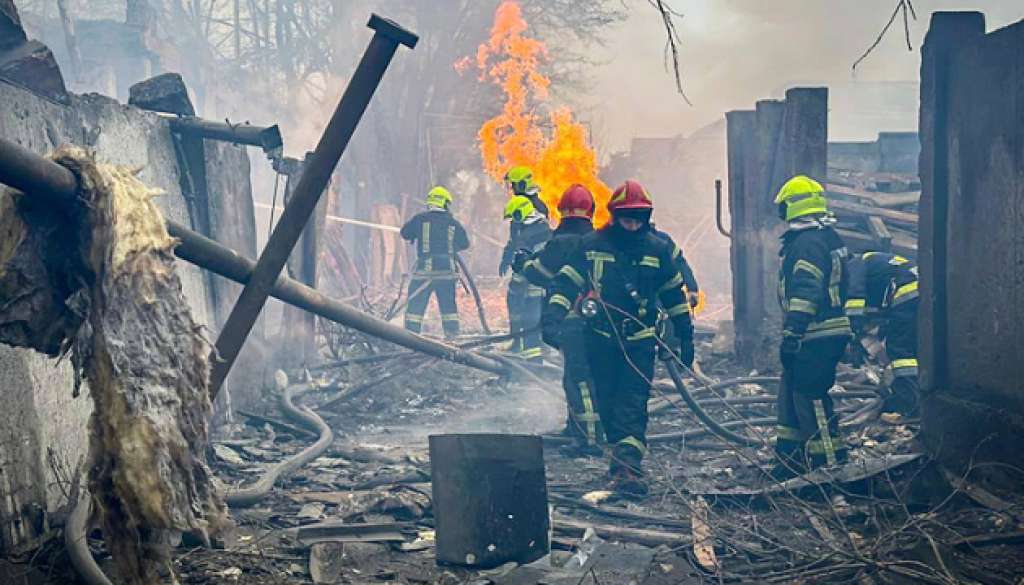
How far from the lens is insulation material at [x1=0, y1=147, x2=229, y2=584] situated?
102 inches

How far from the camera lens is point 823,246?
6.78 m

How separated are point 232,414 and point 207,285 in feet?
3.93

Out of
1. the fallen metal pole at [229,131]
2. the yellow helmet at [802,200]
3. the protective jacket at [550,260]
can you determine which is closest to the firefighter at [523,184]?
the protective jacket at [550,260]

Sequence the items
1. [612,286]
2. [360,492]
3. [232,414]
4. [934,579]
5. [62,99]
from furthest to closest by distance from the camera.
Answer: [232,414] → [612,286] → [360,492] → [62,99] → [934,579]

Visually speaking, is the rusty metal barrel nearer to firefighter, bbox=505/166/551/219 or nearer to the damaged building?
the damaged building

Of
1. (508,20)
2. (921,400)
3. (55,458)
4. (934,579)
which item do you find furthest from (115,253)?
(508,20)

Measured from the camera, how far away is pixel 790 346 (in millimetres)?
6848

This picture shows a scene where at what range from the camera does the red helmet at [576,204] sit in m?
8.39

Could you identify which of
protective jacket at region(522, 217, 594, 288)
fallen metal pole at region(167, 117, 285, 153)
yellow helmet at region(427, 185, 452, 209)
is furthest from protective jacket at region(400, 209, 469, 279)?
fallen metal pole at region(167, 117, 285, 153)

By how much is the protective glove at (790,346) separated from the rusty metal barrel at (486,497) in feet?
7.97

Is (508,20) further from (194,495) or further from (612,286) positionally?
(194,495)

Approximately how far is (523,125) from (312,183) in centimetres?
2020

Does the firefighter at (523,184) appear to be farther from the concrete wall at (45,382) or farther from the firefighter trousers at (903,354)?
the concrete wall at (45,382)

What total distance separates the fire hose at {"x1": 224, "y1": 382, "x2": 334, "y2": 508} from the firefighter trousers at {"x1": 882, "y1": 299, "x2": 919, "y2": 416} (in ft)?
15.5
